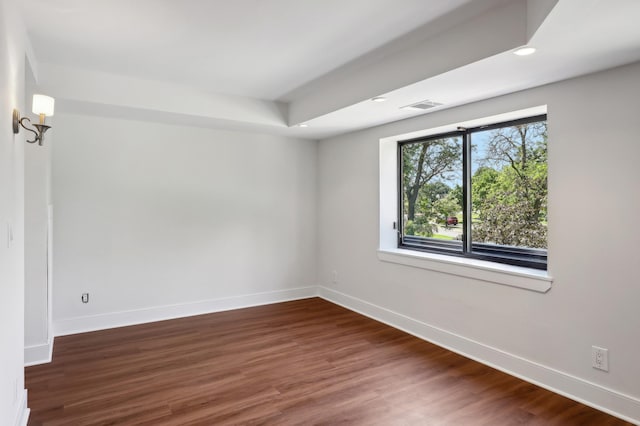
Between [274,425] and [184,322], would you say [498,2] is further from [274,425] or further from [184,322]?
[184,322]

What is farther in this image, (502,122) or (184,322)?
(184,322)

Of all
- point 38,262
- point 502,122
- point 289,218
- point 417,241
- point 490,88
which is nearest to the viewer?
point 490,88

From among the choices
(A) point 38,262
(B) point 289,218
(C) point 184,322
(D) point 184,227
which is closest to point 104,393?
(A) point 38,262

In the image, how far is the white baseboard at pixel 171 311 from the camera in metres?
4.05

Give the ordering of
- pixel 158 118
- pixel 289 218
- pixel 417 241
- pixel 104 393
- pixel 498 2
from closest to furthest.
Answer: pixel 498 2 < pixel 104 393 < pixel 158 118 < pixel 417 241 < pixel 289 218

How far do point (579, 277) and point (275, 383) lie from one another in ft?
7.74

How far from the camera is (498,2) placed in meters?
2.28

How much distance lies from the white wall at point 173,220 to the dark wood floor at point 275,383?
51cm

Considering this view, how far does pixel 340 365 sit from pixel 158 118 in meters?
3.16

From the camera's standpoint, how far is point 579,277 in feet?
9.00

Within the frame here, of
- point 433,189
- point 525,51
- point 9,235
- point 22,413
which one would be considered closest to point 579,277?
point 525,51

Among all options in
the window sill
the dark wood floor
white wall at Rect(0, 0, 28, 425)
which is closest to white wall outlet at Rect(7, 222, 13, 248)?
white wall at Rect(0, 0, 28, 425)

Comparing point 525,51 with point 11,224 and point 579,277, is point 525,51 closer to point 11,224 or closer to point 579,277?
point 579,277

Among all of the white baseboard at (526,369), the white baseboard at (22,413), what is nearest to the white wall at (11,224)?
the white baseboard at (22,413)
